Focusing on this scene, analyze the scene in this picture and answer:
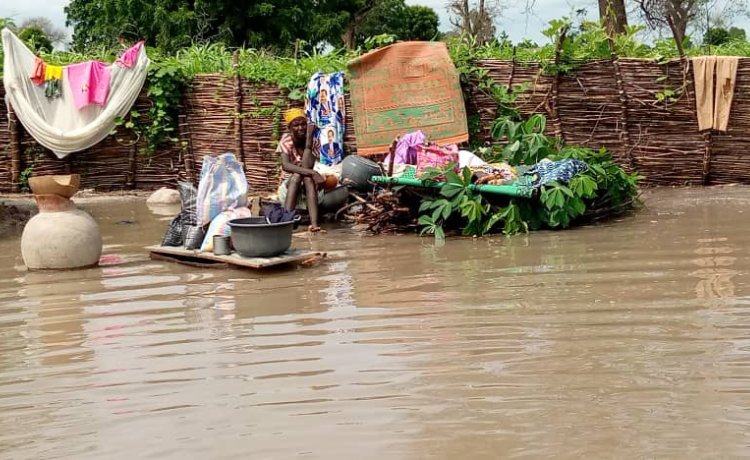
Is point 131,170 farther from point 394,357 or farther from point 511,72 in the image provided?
point 394,357

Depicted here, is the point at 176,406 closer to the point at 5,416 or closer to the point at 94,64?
the point at 5,416

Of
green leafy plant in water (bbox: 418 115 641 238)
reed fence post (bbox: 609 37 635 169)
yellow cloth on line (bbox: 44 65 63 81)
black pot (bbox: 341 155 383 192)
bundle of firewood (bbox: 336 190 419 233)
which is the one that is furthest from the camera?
yellow cloth on line (bbox: 44 65 63 81)

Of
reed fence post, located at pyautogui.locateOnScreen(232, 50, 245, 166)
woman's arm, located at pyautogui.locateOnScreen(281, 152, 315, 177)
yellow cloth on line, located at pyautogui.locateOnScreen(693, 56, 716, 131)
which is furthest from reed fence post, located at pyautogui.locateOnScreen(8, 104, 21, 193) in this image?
yellow cloth on line, located at pyautogui.locateOnScreen(693, 56, 716, 131)

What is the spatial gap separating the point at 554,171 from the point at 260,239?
2.56m

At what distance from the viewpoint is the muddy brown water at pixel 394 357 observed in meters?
2.73

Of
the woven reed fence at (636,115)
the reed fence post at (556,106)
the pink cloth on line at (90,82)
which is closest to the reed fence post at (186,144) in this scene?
the pink cloth on line at (90,82)

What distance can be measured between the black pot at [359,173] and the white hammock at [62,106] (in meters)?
3.58

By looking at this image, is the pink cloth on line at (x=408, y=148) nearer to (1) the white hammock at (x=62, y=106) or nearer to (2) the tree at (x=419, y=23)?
(1) the white hammock at (x=62, y=106)

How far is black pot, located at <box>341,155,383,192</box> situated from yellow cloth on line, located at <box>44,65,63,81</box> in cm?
427

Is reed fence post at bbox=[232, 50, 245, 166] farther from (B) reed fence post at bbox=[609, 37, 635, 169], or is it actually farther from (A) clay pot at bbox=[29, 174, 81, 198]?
(A) clay pot at bbox=[29, 174, 81, 198]

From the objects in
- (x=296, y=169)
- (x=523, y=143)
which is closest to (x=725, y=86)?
(x=523, y=143)

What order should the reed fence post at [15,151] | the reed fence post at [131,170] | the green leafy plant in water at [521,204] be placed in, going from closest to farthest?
the green leafy plant in water at [521,204] < the reed fence post at [15,151] < the reed fence post at [131,170]

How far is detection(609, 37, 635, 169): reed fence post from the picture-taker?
30.3ft

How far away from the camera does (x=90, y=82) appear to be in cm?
1037
